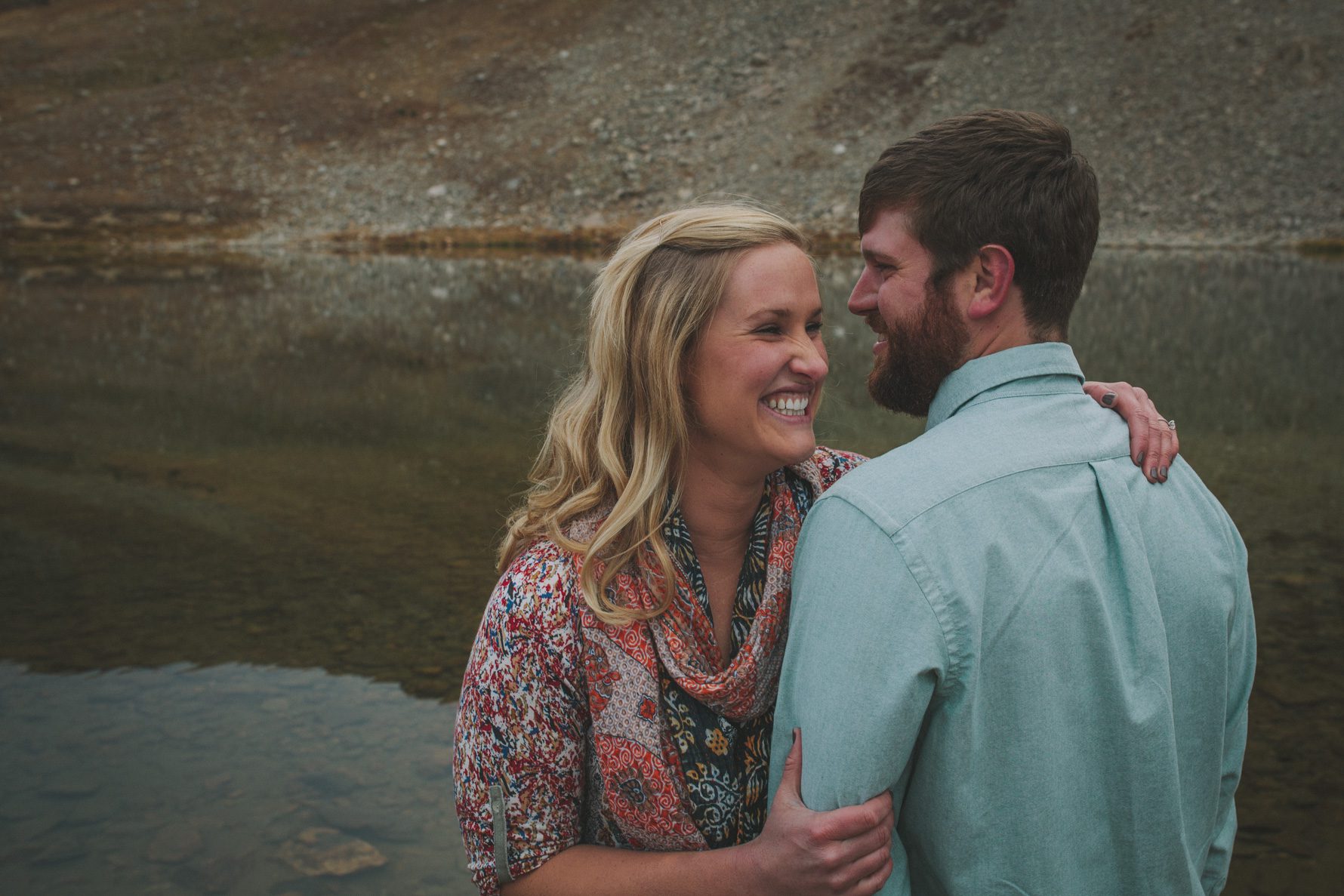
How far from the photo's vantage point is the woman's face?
2.26 m

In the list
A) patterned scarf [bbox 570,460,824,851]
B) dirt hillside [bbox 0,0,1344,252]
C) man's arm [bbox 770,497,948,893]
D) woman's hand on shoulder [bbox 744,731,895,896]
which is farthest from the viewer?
dirt hillside [bbox 0,0,1344,252]

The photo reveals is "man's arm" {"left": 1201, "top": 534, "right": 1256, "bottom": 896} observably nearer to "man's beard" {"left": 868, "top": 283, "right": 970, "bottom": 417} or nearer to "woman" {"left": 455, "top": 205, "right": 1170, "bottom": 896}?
"woman" {"left": 455, "top": 205, "right": 1170, "bottom": 896}

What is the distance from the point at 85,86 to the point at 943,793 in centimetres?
5381

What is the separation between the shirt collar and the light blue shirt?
3.6 inches

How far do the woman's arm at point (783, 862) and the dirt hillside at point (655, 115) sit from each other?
99.5 feet

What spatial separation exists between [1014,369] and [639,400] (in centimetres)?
80

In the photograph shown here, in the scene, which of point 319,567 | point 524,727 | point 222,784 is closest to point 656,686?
point 524,727

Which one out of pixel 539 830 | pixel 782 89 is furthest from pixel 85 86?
pixel 539 830

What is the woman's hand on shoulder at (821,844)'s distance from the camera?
1.74 meters

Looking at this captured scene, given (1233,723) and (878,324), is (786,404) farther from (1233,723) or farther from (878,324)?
(1233,723)

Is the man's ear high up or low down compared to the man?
up

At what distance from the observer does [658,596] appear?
2.21 meters

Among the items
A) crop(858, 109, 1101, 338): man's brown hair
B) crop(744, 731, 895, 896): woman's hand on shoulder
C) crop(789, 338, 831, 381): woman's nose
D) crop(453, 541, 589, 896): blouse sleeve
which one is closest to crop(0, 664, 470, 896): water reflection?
crop(453, 541, 589, 896): blouse sleeve

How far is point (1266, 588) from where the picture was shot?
6.70 m
